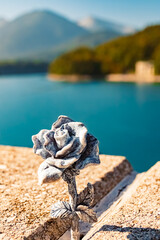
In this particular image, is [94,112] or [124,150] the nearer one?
[124,150]

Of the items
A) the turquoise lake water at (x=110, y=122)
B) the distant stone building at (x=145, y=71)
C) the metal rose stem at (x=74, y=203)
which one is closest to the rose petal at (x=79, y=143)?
the metal rose stem at (x=74, y=203)

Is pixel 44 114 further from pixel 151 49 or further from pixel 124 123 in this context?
pixel 151 49

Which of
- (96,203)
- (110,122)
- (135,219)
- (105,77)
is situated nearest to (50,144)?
(135,219)

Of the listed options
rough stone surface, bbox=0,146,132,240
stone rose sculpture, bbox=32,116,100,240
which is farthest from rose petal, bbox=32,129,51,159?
rough stone surface, bbox=0,146,132,240

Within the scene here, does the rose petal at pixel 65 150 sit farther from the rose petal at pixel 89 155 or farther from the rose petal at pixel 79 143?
the rose petal at pixel 89 155

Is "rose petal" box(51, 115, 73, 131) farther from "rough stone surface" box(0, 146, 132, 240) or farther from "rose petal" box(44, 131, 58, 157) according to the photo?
"rough stone surface" box(0, 146, 132, 240)

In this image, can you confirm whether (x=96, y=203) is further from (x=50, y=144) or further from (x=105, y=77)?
(x=105, y=77)

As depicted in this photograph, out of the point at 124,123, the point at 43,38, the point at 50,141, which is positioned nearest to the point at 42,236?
the point at 50,141
